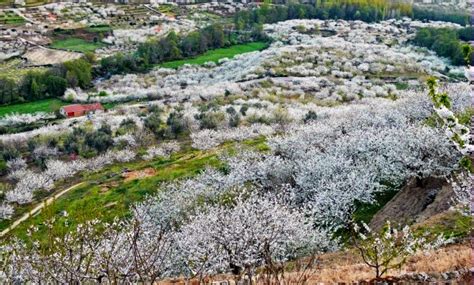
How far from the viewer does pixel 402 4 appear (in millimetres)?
150500

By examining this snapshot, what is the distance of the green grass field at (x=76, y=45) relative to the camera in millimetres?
125881

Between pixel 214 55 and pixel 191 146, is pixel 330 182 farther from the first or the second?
pixel 214 55

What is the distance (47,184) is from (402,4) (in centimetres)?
12787

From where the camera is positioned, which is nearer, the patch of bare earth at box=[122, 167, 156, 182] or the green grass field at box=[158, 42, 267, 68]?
the patch of bare earth at box=[122, 167, 156, 182]

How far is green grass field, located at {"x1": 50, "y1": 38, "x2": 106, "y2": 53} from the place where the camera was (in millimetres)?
125881

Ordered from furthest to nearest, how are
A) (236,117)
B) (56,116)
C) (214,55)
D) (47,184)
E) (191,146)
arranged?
(214,55), (56,116), (236,117), (191,146), (47,184)

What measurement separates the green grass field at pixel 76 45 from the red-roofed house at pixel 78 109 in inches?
1803

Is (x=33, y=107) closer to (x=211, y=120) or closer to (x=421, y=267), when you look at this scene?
(x=211, y=120)

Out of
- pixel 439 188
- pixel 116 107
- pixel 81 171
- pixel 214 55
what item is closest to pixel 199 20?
pixel 214 55

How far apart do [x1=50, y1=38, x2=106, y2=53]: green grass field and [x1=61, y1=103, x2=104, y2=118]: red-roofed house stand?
4579cm

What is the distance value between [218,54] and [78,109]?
4611 cm

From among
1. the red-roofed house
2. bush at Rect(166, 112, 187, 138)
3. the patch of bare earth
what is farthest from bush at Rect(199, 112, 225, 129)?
the red-roofed house

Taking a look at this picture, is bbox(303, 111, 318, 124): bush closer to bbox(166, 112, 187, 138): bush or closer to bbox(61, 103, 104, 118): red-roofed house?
bbox(166, 112, 187, 138): bush

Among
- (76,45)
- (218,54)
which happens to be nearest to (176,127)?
(218,54)
